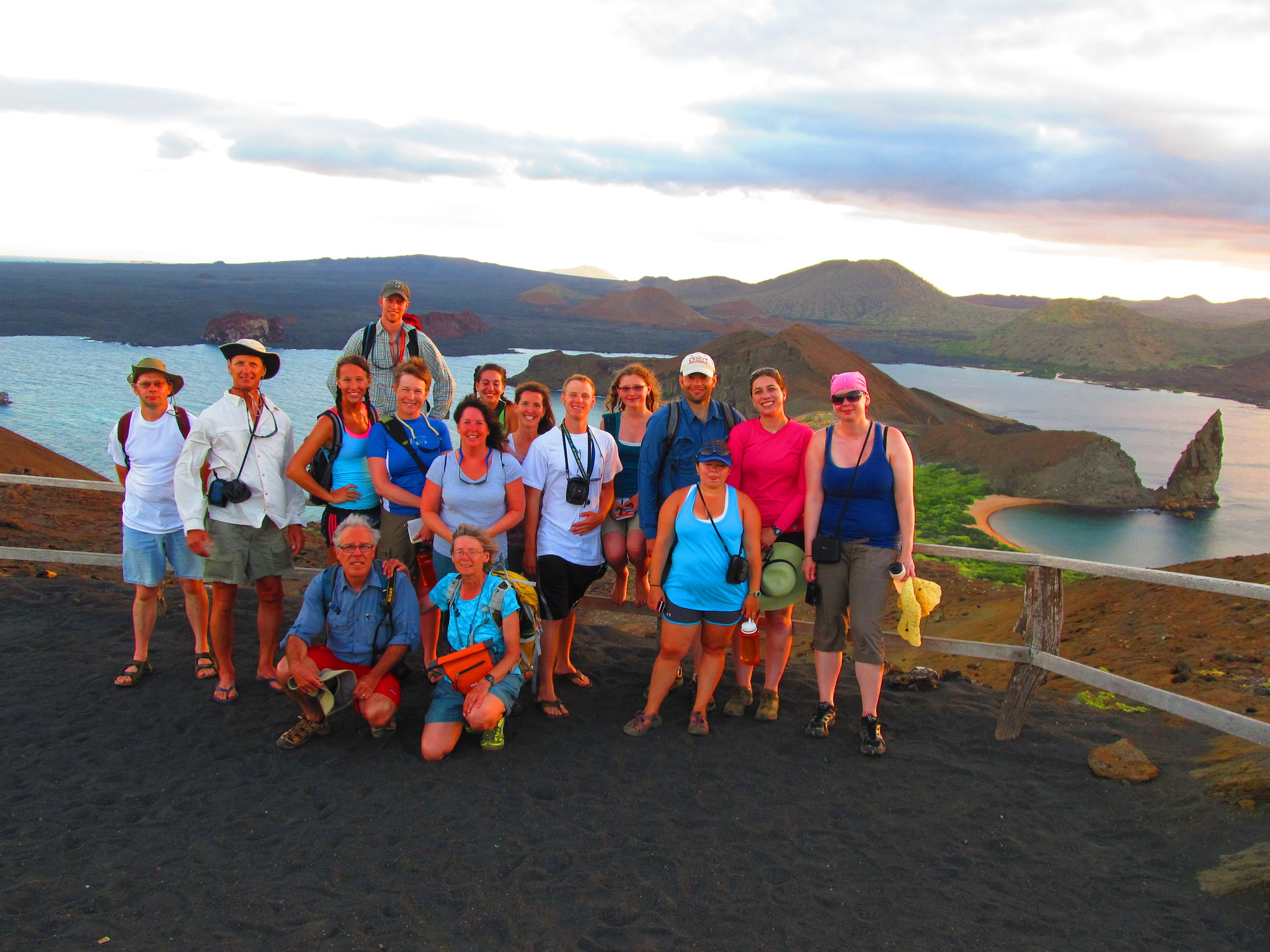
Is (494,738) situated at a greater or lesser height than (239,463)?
lesser

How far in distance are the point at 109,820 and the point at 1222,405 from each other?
11736 centimetres

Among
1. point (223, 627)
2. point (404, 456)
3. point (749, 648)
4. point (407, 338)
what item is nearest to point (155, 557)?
point (223, 627)

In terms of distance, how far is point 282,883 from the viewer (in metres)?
3.33

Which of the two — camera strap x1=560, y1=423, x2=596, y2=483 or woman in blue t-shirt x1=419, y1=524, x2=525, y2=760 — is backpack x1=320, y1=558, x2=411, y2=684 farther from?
camera strap x1=560, y1=423, x2=596, y2=483

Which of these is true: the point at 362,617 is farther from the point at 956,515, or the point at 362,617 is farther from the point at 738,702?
the point at 956,515

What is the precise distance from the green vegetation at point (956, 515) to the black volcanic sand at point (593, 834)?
20071 mm

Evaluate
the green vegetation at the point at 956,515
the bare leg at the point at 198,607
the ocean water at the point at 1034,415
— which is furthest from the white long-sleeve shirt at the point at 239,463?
the green vegetation at the point at 956,515

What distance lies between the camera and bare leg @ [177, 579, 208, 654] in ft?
16.9

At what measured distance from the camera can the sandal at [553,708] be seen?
4879mm

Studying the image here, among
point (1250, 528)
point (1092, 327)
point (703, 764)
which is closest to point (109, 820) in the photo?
point (703, 764)

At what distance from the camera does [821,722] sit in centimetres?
469

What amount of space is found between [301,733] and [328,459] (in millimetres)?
1567

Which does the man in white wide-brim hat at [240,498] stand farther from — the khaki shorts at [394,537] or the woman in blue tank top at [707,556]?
the woman in blue tank top at [707,556]

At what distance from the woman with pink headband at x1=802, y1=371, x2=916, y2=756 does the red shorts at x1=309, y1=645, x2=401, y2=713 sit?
246 centimetres
